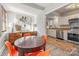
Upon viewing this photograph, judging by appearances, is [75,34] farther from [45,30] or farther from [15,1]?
[15,1]

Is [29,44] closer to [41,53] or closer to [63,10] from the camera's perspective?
[41,53]

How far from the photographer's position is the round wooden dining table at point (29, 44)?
188cm

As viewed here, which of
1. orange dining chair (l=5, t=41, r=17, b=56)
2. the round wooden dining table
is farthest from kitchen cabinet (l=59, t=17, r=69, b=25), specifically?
orange dining chair (l=5, t=41, r=17, b=56)

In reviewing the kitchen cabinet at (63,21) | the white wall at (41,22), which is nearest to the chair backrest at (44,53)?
the white wall at (41,22)

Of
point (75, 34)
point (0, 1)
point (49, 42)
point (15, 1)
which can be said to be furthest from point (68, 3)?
point (0, 1)

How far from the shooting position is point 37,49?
1.90 metres

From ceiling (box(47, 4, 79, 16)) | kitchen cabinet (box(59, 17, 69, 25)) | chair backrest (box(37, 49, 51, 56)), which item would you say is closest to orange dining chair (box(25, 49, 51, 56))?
chair backrest (box(37, 49, 51, 56))

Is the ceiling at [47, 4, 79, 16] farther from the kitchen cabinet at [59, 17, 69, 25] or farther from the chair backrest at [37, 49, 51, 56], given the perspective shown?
the chair backrest at [37, 49, 51, 56]

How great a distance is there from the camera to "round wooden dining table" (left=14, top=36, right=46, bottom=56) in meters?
1.88

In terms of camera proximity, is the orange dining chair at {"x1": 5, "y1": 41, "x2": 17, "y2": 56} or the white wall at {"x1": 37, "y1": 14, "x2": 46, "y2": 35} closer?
the orange dining chair at {"x1": 5, "y1": 41, "x2": 17, "y2": 56}

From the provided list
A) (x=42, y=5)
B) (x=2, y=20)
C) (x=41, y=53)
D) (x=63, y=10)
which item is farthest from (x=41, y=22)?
(x=2, y=20)

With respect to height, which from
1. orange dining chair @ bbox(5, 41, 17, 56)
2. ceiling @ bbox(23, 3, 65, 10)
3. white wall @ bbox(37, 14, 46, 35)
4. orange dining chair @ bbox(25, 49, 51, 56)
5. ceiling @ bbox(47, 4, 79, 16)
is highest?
ceiling @ bbox(23, 3, 65, 10)

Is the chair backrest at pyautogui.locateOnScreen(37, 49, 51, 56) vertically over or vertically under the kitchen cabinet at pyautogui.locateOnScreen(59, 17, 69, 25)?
under

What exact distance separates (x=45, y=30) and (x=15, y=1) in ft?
2.38
